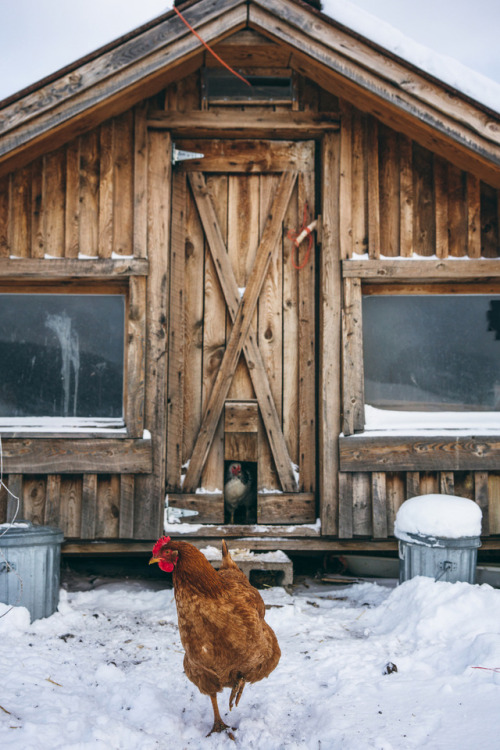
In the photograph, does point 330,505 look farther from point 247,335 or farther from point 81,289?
point 81,289

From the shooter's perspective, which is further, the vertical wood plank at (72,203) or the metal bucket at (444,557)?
the vertical wood plank at (72,203)

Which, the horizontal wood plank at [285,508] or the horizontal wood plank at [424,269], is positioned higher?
the horizontal wood plank at [424,269]

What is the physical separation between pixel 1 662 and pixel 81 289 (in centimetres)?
308

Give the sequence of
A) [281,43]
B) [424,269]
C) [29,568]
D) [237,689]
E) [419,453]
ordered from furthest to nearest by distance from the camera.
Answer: [424,269] → [419,453] → [281,43] → [29,568] → [237,689]

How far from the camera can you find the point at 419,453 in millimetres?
4859

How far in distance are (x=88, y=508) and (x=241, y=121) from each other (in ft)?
12.1

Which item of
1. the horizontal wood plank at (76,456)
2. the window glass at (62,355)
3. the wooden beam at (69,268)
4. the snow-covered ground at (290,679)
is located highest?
the wooden beam at (69,268)

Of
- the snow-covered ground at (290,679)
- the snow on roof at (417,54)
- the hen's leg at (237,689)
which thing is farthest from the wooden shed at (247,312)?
the hen's leg at (237,689)

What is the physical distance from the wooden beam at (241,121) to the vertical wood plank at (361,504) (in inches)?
124

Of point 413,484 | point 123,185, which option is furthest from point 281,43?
point 413,484

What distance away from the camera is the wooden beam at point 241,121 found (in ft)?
16.4

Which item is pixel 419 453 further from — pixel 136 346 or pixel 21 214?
pixel 21 214

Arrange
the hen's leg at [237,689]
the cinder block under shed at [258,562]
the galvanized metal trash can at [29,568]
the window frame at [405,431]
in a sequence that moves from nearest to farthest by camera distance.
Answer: the hen's leg at [237,689] < the galvanized metal trash can at [29,568] < the cinder block under shed at [258,562] < the window frame at [405,431]

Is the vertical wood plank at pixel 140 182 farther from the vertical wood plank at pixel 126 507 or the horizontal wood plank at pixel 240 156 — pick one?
the vertical wood plank at pixel 126 507
